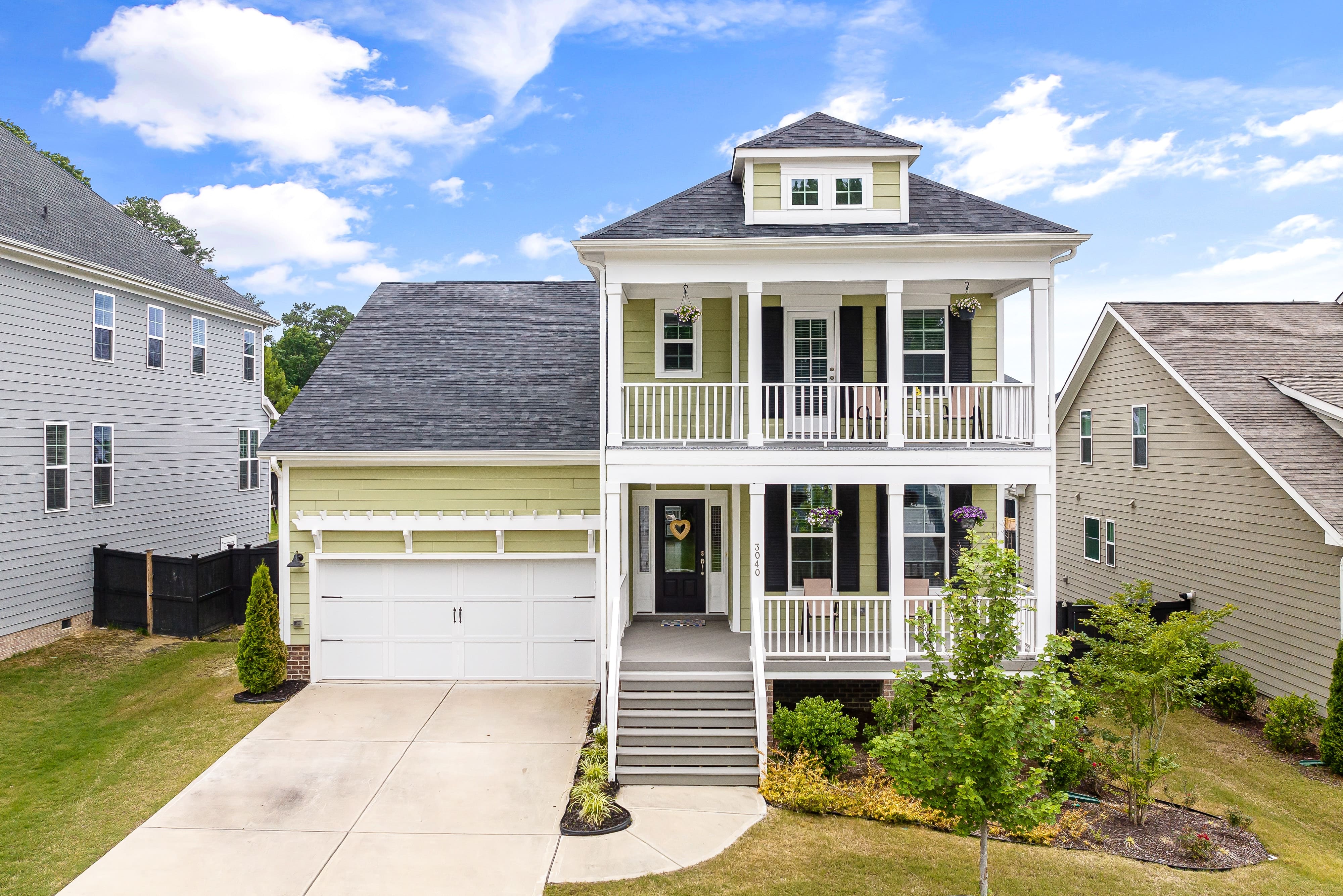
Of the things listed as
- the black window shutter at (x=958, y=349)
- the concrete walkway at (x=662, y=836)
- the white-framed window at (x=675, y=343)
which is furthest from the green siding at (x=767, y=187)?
the concrete walkway at (x=662, y=836)

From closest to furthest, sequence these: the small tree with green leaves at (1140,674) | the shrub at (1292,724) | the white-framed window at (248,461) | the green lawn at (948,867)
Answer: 1. the green lawn at (948,867)
2. the small tree with green leaves at (1140,674)
3. the shrub at (1292,724)
4. the white-framed window at (248,461)

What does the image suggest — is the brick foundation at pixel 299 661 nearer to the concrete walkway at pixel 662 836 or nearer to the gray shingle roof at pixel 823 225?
the concrete walkway at pixel 662 836

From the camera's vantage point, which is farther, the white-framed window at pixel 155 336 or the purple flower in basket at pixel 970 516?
the white-framed window at pixel 155 336

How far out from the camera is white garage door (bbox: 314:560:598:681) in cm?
1129

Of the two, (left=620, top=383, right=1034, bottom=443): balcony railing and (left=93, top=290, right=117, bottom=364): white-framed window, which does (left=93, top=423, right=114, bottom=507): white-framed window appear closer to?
(left=93, top=290, right=117, bottom=364): white-framed window

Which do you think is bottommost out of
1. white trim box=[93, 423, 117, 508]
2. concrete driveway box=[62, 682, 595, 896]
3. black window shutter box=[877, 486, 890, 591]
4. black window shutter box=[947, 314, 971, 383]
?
concrete driveway box=[62, 682, 595, 896]

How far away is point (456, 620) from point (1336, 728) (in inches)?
476

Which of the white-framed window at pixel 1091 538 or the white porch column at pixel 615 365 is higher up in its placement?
the white porch column at pixel 615 365

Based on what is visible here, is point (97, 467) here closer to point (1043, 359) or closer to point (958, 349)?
point (958, 349)

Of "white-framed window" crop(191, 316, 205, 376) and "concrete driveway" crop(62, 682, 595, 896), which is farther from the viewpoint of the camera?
"white-framed window" crop(191, 316, 205, 376)

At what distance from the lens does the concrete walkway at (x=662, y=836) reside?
20.9 feet

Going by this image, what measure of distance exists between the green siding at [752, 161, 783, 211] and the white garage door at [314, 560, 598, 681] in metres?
6.22

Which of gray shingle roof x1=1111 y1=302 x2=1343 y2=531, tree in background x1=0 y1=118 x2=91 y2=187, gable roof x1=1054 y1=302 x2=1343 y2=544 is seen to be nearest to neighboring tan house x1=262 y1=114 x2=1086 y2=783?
gable roof x1=1054 y1=302 x2=1343 y2=544

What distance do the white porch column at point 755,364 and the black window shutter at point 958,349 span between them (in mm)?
3302
